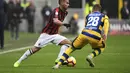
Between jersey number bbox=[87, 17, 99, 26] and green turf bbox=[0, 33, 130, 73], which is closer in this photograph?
green turf bbox=[0, 33, 130, 73]

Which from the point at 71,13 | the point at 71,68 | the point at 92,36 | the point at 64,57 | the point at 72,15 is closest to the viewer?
the point at 64,57

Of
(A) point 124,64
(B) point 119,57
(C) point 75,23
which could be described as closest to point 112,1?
(C) point 75,23

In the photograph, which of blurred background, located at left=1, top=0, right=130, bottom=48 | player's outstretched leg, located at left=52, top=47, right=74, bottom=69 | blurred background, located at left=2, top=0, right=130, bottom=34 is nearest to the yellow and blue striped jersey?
player's outstretched leg, located at left=52, top=47, right=74, bottom=69

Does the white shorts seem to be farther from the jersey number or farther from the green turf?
the jersey number

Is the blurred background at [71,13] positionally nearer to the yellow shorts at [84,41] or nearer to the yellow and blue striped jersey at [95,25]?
the yellow and blue striped jersey at [95,25]

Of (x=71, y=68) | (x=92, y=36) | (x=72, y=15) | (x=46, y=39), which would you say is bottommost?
(x=72, y=15)

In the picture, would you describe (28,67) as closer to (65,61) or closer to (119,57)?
(65,61)

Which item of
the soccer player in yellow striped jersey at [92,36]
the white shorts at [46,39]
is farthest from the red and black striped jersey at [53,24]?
the soccer player in yellow striped jersey at [92,36]

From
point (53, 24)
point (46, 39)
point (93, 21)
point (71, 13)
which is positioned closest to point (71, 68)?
point (46, 39)

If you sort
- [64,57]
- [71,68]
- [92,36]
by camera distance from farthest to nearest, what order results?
[71,68] → [92,36] → [64,57]

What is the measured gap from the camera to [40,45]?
15797 millimetres

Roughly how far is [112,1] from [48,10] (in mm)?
5874

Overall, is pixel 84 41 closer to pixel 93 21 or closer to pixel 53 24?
pixel 93 21

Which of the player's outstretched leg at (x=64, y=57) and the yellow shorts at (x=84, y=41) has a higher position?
the yellow shorts at (x=84, y=41)
